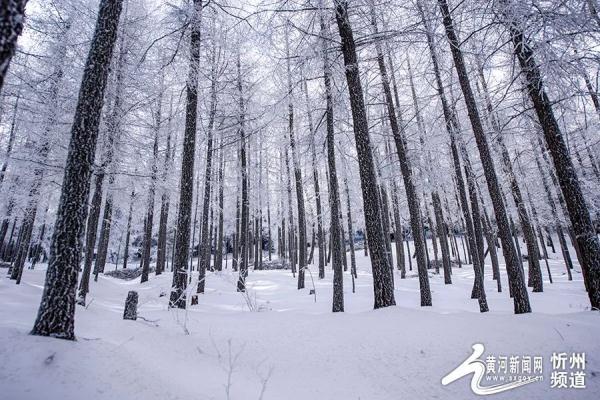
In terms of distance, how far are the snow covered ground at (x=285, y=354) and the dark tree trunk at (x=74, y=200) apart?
28cm

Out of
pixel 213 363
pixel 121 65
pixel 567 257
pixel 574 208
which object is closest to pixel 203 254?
pixel 121 65

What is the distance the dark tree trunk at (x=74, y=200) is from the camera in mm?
3236

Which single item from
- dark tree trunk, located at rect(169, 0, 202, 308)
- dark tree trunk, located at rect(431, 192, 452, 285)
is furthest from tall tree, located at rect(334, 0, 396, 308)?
dark tree trunk, located at rect(431, 192, 452, 285)

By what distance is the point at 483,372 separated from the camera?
144 inches

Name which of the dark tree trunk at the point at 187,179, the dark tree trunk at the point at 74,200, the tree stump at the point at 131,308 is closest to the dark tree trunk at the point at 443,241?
the dark tree trunk at the point at 187,179

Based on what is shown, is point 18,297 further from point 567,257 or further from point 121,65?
point 567,257

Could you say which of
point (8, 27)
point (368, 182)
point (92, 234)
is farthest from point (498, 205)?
point (92, 234)

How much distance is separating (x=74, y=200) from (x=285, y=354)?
343 cm

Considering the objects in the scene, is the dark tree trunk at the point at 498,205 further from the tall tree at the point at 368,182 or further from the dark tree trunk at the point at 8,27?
the dark tree trunk at the point at 8,27

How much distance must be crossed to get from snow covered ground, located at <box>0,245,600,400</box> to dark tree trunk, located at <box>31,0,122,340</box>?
28 centimetres

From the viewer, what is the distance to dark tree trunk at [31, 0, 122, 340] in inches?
127

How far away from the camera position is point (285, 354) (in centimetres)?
432

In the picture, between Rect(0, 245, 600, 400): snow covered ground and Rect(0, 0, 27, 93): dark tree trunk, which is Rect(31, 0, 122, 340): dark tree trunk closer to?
Rect(0, 245, 600, 400): snow covered ground

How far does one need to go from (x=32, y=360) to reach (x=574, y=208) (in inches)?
324
